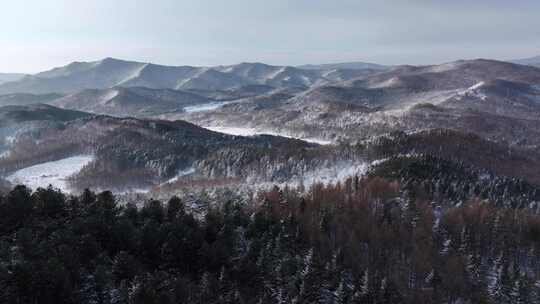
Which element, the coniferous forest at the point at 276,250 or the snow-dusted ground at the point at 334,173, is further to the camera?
the snow-dusted ground at the point at 334,173

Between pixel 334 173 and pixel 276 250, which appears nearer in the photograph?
pixel 276 250

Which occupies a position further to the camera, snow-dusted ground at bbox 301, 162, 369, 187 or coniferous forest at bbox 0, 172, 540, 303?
snow-dusted ground at bbox 301, 162, 369, 187

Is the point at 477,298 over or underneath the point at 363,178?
underneath

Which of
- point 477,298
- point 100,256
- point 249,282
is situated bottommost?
point 477,298

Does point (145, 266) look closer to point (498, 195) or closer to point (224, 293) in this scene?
point (224, 293)

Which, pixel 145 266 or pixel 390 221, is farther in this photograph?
pixel 390 221

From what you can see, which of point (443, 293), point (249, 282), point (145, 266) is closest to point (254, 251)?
point (249, 282)

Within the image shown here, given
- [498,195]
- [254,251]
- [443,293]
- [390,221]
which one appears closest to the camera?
[254,251]

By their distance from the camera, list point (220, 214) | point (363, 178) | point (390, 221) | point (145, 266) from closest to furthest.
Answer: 1. point (145, 266)
2. point (220, 214)
3. point (390, 221)
4. point (363, 178)
